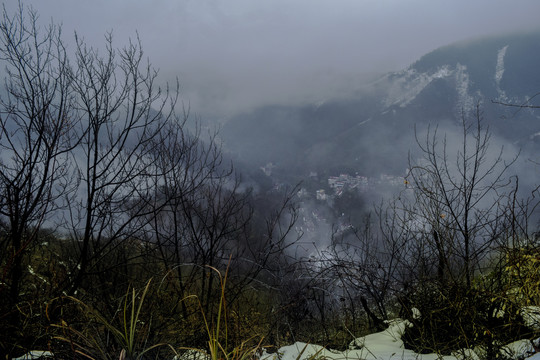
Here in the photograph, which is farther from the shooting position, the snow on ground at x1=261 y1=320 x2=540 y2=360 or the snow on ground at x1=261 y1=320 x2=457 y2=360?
the snow on ground at x1=261 y1=320 x2=457 y2=360

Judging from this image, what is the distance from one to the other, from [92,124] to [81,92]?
409 millimetres

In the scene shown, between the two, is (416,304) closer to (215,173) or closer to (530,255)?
(530,255)

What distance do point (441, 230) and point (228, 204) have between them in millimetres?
3978

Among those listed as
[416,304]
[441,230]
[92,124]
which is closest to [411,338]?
[416,304]

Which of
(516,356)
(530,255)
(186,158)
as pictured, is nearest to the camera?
(516,356)

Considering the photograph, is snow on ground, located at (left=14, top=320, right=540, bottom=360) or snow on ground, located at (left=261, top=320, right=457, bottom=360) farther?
snow on ground, located at (left=261, top=320, right=457, bottom=360)

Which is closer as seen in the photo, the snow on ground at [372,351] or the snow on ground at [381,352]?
the snow on ground at [381,352]

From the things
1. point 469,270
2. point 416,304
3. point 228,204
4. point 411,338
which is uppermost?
point 228,204

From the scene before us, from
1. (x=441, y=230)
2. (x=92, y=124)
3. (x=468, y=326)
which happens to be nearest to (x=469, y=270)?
(x=441, y=230)

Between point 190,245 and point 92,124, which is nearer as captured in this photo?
point 92,124

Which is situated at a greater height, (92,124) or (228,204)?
(92,124)

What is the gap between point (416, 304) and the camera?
144 inches

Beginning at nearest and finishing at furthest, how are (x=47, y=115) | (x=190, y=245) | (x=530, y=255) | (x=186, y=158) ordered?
1. (x=530, y=255)
2. (x=47, y=115)
3. (x=186, y=158)
4. (x=190, y=245)

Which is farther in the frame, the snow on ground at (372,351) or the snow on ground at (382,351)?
the snow on ground at (372,351)
